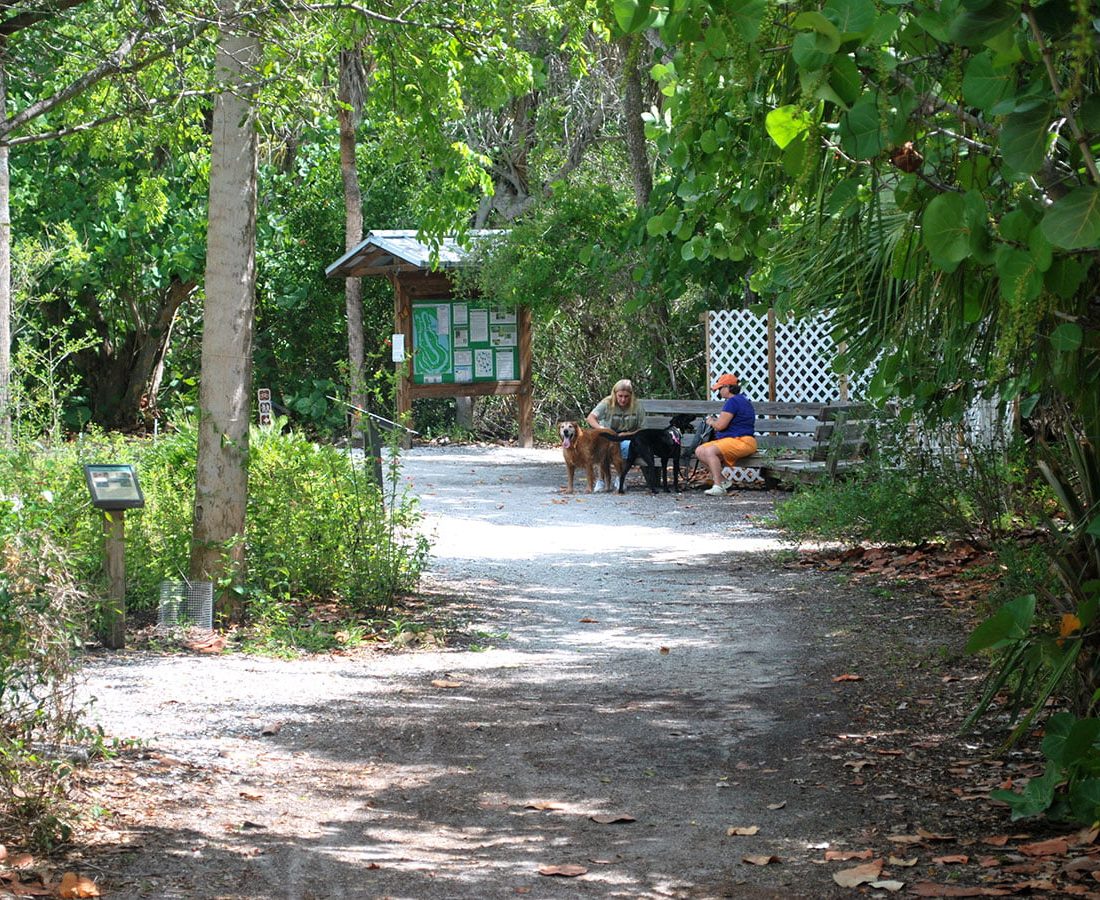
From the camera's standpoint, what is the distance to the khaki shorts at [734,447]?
54.7 ft

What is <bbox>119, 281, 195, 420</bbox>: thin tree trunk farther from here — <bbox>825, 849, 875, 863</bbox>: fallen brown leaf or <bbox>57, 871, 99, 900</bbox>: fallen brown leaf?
<bbox>825, 849, 875, 863</bbox>: fallen brown leaf

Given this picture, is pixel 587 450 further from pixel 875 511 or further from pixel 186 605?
pixel 186 605

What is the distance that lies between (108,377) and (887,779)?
22626 millimetres

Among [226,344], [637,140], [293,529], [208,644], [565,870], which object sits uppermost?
[637,140]

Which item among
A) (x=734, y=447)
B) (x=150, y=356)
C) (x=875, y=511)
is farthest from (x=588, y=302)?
(x=875, y=511)

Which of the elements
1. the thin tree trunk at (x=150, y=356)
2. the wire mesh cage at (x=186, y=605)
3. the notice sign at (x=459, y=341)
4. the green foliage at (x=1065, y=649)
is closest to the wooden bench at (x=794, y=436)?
the notice sign at (x=459, y=341)

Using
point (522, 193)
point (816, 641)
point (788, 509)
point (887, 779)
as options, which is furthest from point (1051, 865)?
point (522, 193)

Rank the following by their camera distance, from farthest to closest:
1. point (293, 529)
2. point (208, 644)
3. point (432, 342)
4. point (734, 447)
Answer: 1. point (432, 342)
2. point (734, 447)
3. point (293, 529)
4. point (208, 644)

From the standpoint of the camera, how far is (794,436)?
57.5 ft

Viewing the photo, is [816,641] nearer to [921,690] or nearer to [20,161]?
[921,690]

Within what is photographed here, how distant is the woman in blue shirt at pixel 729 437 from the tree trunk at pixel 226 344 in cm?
888

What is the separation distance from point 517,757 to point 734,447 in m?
11.1

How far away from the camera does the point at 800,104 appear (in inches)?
155

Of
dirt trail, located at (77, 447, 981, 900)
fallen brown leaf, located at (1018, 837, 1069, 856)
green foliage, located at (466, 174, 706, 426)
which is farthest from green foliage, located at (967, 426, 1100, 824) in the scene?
green foliage, located at (466, 174, 706, 426)
